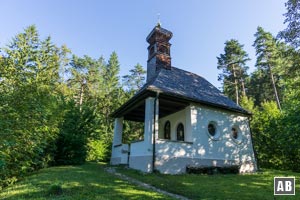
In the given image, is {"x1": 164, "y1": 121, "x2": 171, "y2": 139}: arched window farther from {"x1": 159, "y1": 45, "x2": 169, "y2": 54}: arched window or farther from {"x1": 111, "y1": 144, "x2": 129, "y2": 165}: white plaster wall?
{"x1": 159, "y1": 45, "x2": 169, "y2": 54}: arched window

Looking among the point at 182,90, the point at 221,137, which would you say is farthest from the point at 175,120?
the point at 221,137

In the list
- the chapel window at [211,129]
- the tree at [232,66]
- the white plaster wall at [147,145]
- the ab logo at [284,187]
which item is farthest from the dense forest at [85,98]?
the ab logo at [284,187]

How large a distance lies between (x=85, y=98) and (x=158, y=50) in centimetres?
1974

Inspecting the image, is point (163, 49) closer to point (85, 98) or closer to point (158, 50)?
point (158, 50)

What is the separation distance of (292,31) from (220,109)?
5.97 m

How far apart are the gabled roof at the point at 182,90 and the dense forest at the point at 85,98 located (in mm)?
3283

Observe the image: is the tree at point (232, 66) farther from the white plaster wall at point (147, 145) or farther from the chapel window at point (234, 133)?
the white plaster wall at point (147, 145)

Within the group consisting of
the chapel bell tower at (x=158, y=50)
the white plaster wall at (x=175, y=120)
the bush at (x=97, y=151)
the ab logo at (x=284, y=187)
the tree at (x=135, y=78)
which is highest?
the tree at (x=135, y=78)

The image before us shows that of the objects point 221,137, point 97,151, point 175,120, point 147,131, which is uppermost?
point 175,120

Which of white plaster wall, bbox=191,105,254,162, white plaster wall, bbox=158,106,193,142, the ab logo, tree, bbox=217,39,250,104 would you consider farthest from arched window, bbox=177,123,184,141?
tree, bbox=217,39,250,104

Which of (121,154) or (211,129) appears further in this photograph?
(121,154)

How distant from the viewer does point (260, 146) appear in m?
18.8

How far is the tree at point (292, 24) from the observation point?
1225 centimetres

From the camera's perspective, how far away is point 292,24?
41.0 feet
